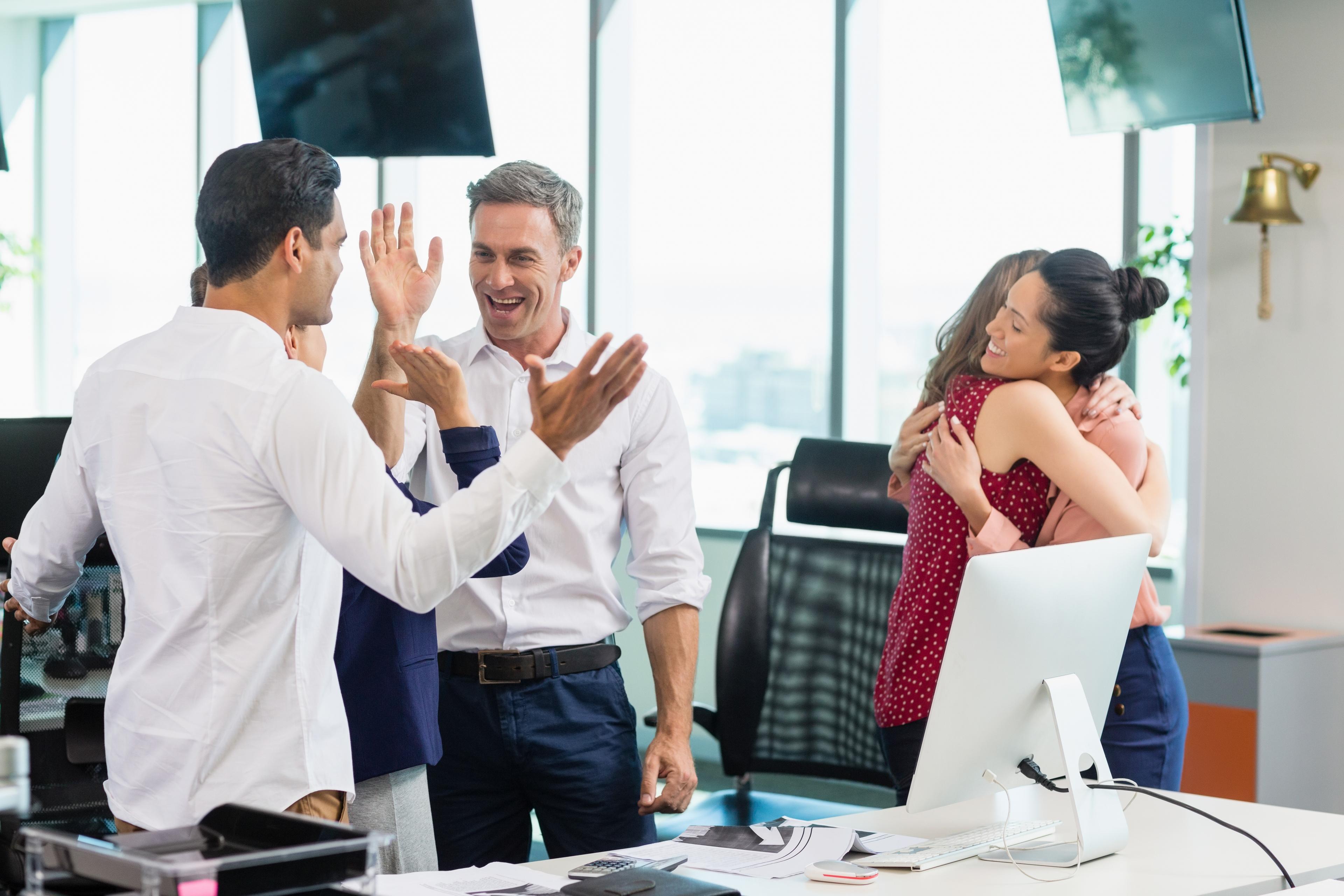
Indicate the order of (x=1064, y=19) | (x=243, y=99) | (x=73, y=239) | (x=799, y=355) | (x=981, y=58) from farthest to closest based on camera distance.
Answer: (x=73, y=239) → (x=243, y=99) → (x=799, y=355) → (x=981, y=58) → (x=1064, y=19)

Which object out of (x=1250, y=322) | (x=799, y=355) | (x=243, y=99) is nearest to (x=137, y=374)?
(x=1250, y=322)

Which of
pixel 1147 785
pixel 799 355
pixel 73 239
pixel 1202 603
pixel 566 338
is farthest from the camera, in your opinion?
pixel 73 239

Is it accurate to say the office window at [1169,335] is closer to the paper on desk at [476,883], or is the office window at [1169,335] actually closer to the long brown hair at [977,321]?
the long brown hair at [977,321]

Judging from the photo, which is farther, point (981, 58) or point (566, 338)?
point (981, 58)

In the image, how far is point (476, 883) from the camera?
62.5 inches

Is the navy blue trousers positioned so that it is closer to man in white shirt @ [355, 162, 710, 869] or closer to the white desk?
man in white shirt @ [355, 162, 710, 869]

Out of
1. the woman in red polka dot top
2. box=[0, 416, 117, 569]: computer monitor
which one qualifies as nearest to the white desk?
the woman in red polka dot top

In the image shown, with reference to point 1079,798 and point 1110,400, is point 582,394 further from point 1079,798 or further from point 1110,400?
point 1110,400

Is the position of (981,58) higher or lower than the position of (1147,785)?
higher

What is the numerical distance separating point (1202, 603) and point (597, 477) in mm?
2466

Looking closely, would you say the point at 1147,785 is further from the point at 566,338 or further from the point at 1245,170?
the point at 1245,170

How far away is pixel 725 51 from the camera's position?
523cm

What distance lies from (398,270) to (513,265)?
0.93 ft

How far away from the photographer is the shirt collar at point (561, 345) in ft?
7.16
